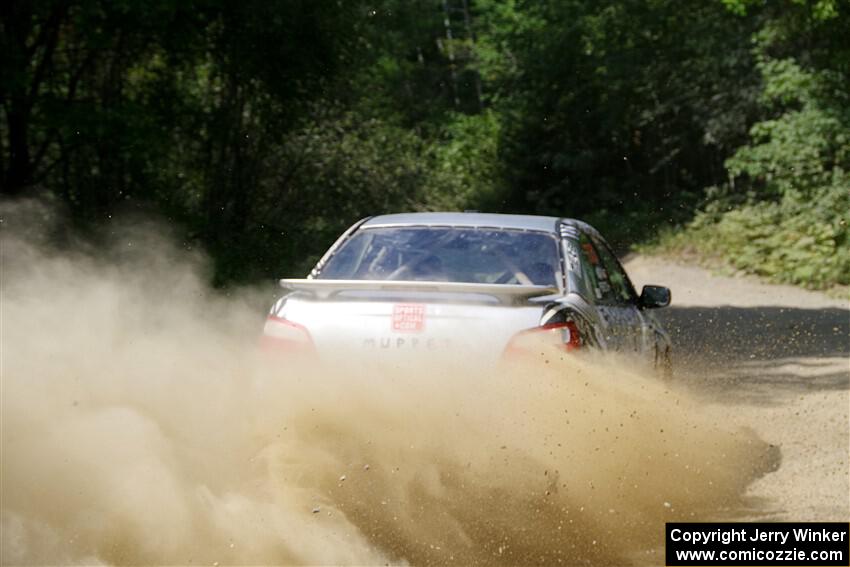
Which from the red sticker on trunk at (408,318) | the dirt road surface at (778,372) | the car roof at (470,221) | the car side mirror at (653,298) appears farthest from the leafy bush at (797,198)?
the red sticker on trunk at (408,318)

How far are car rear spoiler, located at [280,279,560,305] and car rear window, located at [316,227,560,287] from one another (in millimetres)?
570

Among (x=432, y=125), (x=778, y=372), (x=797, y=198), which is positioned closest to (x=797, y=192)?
(x=797, y=198)

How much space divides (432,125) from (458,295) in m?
39.7

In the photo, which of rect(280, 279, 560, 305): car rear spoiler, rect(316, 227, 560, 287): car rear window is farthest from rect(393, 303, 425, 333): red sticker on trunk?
rect(316, 227, 560, 287): car rear window

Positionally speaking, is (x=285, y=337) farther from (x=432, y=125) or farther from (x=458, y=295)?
(x=432, y=125)

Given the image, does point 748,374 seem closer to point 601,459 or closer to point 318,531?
point 601,459

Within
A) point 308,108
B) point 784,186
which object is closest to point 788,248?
point 784,186

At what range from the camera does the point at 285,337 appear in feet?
22.8

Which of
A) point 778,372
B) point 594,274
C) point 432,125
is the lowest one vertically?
point 778,372

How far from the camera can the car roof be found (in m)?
7.89

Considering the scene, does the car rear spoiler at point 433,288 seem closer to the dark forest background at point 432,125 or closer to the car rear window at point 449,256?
the car rear window at point 449,256

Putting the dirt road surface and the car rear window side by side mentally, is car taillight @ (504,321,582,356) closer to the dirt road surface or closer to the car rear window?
the car rear window

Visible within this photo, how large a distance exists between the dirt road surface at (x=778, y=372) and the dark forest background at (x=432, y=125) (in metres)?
1.64

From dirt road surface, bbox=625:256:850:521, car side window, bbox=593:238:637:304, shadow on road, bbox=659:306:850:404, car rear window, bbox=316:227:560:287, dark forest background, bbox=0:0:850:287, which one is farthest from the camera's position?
dark forest background, bbox=0:0:850:287
